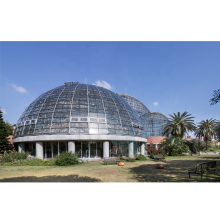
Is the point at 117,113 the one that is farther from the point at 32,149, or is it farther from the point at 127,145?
the point at 32,149

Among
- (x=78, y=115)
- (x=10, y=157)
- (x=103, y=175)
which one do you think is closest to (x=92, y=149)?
(x=78, y=115)

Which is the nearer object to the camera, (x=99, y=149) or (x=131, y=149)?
(x=99, y=149)

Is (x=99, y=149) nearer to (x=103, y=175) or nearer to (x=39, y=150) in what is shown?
(x=39, y=150)

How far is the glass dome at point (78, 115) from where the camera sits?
24.3 metres

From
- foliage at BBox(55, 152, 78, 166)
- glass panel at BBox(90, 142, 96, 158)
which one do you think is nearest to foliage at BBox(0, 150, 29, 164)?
foliage at BBox(55, 152, 78, 166)

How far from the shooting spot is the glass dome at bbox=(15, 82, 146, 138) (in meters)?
24.3

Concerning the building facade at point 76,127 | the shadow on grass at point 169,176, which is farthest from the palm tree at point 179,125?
the shadow on grass at point 169,176

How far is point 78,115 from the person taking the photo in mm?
24891

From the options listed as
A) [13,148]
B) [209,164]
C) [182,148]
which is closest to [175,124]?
[182,148]

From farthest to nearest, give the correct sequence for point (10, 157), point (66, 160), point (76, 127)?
point (76, 127) < point (10, 157) < point (66, 160)

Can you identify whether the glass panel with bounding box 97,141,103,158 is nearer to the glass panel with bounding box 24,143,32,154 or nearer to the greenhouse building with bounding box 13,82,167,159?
the greenhouse building with bounding box 13,82,167,159

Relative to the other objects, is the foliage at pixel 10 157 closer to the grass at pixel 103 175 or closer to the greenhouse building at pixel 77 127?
the greenhouse building at pixel 77 127

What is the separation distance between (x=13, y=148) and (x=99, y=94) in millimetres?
19857

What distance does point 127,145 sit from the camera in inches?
1074
